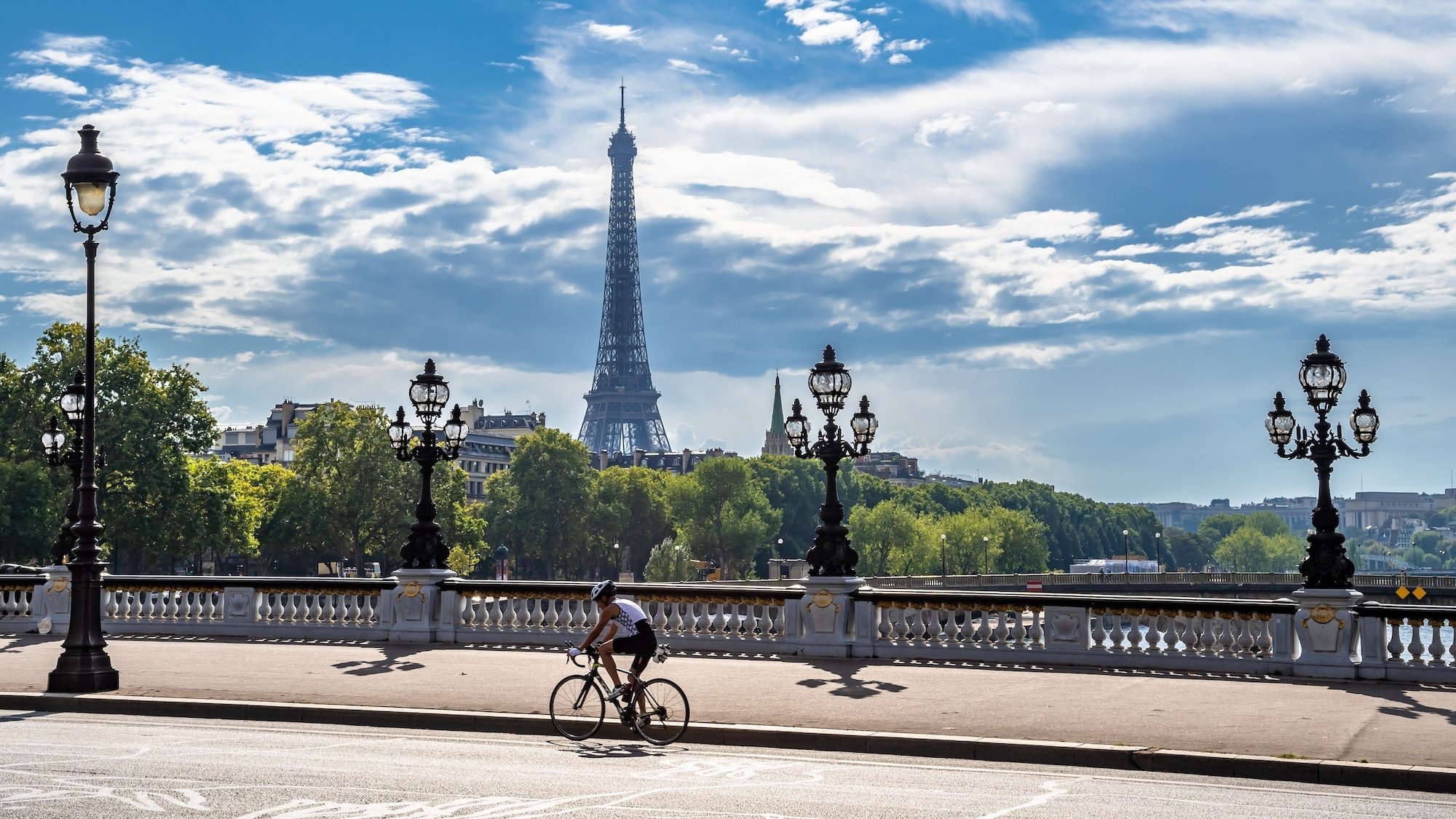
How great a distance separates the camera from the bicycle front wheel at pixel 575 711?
17.7 m

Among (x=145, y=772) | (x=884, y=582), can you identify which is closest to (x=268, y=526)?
(x=884, y=582)

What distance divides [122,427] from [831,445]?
196 feet

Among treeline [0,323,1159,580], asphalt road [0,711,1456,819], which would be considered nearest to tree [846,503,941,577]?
treeline [0,323,1159,580]

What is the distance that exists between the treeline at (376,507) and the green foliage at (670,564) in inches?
5.6

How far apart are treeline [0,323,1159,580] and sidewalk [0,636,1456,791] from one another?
55084 millimetres

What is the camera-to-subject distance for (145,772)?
14852mm

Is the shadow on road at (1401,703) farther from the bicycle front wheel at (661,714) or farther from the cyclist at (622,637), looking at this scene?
the cyclist at (622,637)

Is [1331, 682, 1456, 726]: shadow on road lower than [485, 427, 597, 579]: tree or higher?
lower

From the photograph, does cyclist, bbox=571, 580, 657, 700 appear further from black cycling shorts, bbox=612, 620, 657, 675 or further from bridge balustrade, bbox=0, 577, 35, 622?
bridge balustrade, bbox=0, 577, 35, 622

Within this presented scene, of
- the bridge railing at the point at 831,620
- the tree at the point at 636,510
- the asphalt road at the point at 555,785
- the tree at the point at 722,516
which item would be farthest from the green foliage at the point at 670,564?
the asphalt road at the point at 555,785

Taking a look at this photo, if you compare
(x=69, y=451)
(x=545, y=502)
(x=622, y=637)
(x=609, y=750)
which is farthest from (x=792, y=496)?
(x=609, y=750)

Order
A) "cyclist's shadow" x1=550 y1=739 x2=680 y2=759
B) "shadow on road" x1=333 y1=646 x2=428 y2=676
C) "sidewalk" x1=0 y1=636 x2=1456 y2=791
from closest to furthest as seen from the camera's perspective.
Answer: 1. "sidewalk" x1=0 y1=636 x2=1456 y2=791
2. "cyclist's shadow" x1=550 y1=739 x2=680 y2=759
3. "shadow on road" x1=333 y1=646 x2=428 y2=676

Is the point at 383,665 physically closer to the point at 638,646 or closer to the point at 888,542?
the point at 638,646

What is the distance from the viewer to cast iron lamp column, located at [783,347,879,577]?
27594 mm
